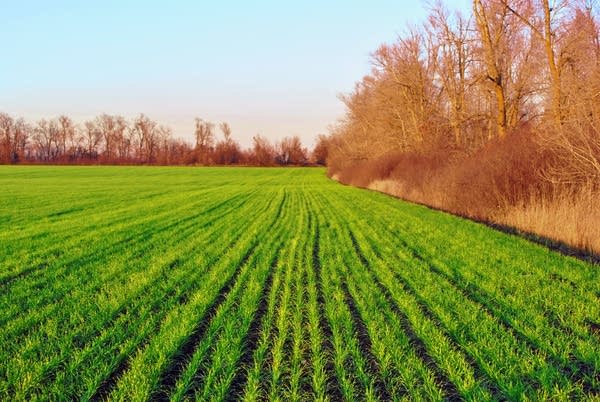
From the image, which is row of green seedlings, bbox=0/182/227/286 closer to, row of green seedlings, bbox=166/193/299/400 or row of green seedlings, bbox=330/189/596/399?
→ row of green seedlings, bbox=166/193/299/400

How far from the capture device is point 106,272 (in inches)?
266

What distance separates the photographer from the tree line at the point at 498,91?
391 inches

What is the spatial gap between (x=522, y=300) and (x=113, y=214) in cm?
1440

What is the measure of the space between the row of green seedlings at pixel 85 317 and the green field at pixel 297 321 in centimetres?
2

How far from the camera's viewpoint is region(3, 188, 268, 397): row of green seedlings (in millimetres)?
3410

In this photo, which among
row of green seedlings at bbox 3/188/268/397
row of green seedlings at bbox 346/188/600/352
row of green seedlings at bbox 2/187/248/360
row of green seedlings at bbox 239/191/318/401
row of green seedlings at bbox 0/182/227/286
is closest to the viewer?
row of green seedlings at bbox 239/191/318/401

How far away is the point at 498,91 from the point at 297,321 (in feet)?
51.8

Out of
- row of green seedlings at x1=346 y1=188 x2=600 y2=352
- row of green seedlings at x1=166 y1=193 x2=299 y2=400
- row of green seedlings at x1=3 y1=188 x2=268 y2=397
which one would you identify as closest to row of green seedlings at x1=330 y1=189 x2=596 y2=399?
row of green seedlings at x1=346 y1=188 x2=600 y2=352

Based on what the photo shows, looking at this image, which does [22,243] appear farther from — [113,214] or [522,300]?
[522,300]

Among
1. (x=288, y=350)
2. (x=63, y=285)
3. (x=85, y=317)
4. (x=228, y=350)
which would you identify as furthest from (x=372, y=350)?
(x=63, y=285)

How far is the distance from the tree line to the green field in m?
3.61

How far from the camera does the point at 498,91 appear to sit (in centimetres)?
1619

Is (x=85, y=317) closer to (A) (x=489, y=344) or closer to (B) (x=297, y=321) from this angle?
(B) (x=297, y=321)

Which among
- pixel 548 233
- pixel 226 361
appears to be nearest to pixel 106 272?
pixel 226 361
